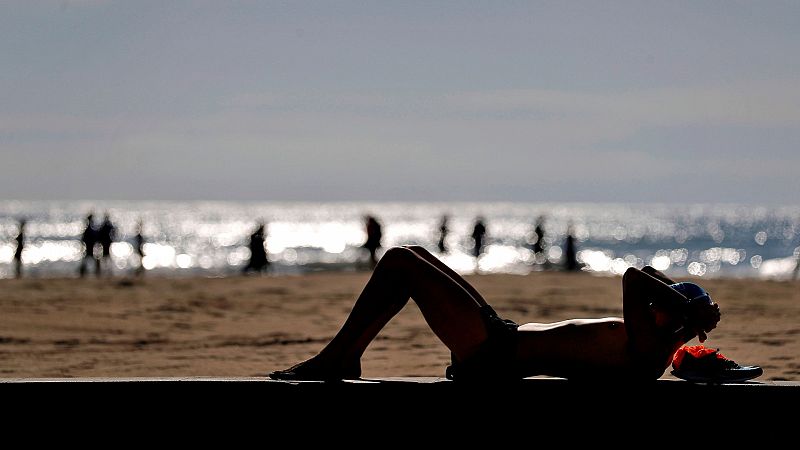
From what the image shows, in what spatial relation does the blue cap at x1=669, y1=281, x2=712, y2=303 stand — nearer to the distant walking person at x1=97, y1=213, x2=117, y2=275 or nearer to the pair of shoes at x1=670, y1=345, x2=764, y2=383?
the pair of shoes at x1=670, y1=345, x2=764, y2=383

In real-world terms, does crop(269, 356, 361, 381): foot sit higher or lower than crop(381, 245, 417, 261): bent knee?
lower

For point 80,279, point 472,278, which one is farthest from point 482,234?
point 80,279

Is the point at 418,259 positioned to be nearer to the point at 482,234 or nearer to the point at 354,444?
the point at 354,444

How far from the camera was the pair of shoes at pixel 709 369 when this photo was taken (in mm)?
4551

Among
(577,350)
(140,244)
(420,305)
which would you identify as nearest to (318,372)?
(420,305)

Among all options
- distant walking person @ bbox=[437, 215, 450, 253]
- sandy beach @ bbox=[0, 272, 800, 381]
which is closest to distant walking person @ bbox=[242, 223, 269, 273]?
sandy beach @ bbox=[0, 272, 800, 381]

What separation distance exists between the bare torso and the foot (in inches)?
32.9

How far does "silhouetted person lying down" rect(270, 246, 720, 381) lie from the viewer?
15.3 feet

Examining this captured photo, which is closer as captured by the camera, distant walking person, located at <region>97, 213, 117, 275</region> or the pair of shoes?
the pair of shoes

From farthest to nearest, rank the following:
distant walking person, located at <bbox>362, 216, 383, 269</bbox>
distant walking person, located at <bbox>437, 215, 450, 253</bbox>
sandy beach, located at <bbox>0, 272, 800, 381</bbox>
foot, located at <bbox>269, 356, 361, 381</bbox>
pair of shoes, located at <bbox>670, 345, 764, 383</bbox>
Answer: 1. distant walking person, located at <bbox>437, 215, 450, 253</bbox>
2. distant walking person, located at <bbox>362, 216, 383, 269</bbox>
3. sandy beach, located at <bbox>0, 272, 800, 381</bbox>
4. foot, located at <bbox>269, 356, 361, 381</bbox>
5. pair of shoes, located at <bbox>670, 345, 764, 383</bbox>

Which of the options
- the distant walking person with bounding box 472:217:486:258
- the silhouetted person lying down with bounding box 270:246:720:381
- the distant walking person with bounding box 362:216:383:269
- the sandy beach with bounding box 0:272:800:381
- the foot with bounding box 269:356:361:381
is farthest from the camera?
the distant walking person with bounding box 472:217:486:258

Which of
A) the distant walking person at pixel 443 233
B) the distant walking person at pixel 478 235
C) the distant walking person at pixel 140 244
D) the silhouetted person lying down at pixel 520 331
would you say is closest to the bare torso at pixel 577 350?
the silhouetted person lying down at pixel 520 331

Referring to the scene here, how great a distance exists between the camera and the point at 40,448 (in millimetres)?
4500

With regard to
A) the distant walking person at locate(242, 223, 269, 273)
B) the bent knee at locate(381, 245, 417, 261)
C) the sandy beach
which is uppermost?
the distant walking person at locate(242, 223, 269, 273)
